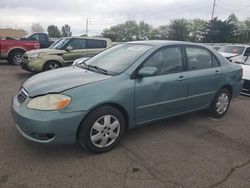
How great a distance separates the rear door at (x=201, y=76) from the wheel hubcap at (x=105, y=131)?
1572mm

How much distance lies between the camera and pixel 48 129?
324 cm

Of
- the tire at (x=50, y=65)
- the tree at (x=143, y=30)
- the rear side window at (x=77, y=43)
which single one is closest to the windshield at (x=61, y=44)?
the rear side window at (x=77, y=43)

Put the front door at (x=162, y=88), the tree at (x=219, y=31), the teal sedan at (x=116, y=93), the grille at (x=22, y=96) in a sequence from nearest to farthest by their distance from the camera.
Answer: the teal sedan at (x=116, y=93) < the grille at (x=22, y=96) < the front door at (x=162, y=88) < the tree at (x=219, y=31)

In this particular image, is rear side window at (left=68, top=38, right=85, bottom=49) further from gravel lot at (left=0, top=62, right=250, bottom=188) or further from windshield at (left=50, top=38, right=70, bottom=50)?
gravel lot at (left=0, top=62, right=250, bottom=188)

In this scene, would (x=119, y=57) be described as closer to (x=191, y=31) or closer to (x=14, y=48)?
(x=14, y=48)

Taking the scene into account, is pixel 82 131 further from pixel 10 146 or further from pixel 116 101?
pixel 10 146

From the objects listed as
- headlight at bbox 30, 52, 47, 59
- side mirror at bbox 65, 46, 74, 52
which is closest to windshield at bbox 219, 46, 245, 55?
side mirror at bbox 65, 46, 74, 52

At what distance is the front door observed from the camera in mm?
3977

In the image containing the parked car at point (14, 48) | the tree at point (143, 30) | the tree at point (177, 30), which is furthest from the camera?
the tree at point (143, 30)

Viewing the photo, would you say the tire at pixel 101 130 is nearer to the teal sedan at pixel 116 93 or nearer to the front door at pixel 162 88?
the teal sedan at pixel 116 93

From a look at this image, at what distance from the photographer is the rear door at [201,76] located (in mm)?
4684

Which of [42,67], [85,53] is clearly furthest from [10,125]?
[85,53]

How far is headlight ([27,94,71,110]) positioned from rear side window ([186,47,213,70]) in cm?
235

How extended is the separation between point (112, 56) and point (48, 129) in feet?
5.97
